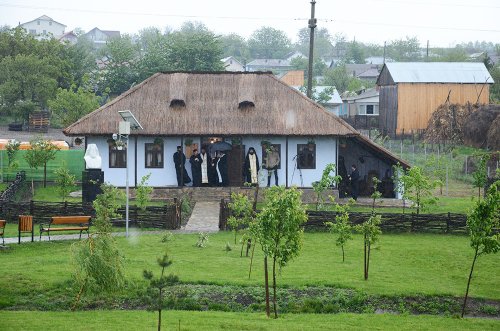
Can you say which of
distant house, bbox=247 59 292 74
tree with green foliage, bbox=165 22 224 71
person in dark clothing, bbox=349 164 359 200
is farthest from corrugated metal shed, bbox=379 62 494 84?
distant house, bbox=247 59 292 74

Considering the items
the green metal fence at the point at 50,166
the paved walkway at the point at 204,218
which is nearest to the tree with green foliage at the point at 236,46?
the green metal fence at the point at 50,166

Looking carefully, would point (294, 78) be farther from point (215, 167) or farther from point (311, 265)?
point (311, 265)

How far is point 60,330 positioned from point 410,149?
131 ft

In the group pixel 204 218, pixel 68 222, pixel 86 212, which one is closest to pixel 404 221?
pixel 204 218

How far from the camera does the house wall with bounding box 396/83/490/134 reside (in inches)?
2306

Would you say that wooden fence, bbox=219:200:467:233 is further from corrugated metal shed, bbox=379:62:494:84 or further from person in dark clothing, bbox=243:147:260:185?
corrugated metal shed, bbox=379:62:494:84

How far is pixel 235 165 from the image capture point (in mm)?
37500

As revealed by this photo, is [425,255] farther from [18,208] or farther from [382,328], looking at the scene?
[18,208]

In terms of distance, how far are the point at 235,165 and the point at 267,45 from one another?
153 meters

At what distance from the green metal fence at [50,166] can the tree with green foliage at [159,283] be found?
21.1 meters

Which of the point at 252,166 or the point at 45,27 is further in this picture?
the point at 45,27

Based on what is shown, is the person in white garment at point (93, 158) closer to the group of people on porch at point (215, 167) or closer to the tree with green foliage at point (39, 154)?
the group of people on porch at point (215, 167)

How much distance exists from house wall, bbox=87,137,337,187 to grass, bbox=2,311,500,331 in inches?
738

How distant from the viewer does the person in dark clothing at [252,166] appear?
120ft
